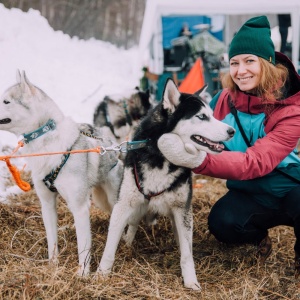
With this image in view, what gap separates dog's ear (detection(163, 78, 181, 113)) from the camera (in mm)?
2051

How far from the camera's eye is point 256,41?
7.16 feet

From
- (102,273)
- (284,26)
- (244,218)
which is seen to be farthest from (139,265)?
(284,26)

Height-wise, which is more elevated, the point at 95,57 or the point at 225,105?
the point at 225,105

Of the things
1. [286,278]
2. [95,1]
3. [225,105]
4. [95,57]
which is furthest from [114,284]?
[95,1]

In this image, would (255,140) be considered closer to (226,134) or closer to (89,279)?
(226,134)

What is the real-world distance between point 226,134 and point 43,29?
858 cm

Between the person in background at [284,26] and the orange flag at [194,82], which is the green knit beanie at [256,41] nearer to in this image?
the orange flag at [194,82]

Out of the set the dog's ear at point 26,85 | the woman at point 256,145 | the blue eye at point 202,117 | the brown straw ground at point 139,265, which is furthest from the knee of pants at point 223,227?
the dog's ear at point 26,85

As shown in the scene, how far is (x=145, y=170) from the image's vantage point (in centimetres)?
216

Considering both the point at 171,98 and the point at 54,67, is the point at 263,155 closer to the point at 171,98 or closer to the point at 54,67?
the point at 171,98

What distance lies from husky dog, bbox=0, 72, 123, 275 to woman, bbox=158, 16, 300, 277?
1.61ft

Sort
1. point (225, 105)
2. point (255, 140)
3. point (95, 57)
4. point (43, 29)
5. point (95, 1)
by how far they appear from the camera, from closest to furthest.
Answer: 1. point (255, 140)
2. point (225, 105)
3. point (43, 29)
4. point (95, 57)
5. point (95, 1)

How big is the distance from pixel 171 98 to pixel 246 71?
46 cm

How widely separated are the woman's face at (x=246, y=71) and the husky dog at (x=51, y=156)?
2.98 feet
